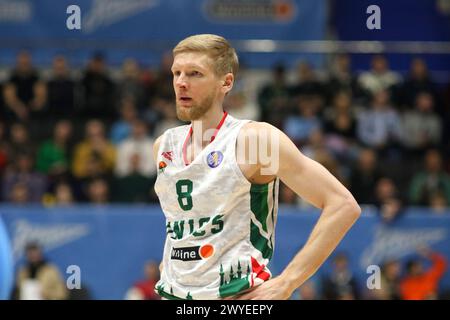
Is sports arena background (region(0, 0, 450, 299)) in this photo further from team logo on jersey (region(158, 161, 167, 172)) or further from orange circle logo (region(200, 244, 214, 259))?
orange circle logo (region(200, 244, 214, 259))

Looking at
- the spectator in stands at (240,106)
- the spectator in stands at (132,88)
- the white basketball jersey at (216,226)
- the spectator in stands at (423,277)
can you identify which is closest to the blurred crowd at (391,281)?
the spectator in stands at (423,277)

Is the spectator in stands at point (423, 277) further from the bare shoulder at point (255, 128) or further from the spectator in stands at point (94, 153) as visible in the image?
the bare shoulder at point (255, 128)

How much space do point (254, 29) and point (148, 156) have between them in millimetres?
4759

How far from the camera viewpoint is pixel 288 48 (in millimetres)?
16250

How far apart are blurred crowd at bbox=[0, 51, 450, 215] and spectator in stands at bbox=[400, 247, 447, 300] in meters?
0.93

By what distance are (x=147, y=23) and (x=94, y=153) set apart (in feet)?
14.5

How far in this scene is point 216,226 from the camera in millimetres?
4523

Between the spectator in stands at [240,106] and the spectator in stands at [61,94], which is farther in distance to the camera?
the spectator in stands at [61,94]

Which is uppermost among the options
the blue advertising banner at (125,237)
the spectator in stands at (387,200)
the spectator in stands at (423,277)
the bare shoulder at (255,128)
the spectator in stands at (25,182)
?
the bare shoulder at (255,128)

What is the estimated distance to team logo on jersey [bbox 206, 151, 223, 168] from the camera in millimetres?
4602

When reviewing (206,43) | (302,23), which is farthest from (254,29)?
(206,43)

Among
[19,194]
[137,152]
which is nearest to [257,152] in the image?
[19,194]

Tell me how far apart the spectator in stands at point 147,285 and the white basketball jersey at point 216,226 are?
6812 millimetres

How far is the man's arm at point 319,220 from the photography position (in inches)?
168
